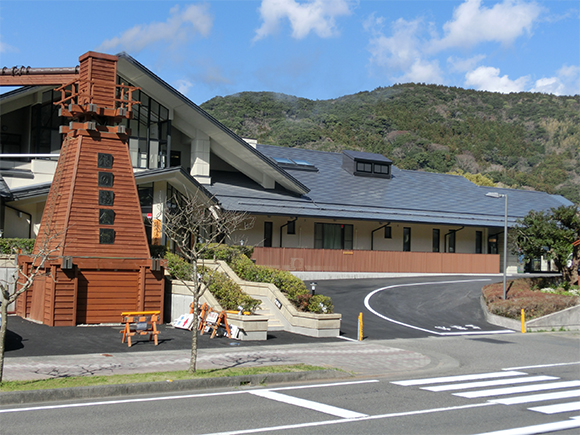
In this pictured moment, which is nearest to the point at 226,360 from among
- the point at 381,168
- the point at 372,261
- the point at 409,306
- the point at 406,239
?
the point at 409,306

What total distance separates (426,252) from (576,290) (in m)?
12.7

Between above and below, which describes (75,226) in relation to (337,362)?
above

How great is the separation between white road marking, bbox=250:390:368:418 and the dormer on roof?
34425 millimetres

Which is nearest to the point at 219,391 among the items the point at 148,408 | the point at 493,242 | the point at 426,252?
the point at 148,408

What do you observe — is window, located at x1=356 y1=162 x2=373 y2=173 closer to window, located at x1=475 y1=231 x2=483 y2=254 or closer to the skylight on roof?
the skylight on roof

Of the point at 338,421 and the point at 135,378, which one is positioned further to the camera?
the point at 135,378

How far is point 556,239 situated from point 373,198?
14761 millimetres

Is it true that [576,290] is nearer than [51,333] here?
No

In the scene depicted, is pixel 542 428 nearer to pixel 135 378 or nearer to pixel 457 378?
pixel 457 378

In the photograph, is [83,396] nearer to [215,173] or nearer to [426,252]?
[215,173]

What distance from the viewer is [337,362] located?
16000 mm

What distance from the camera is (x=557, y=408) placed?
36.7ft

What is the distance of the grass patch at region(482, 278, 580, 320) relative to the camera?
2552 centimetres

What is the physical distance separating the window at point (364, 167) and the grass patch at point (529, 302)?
1845 cm
